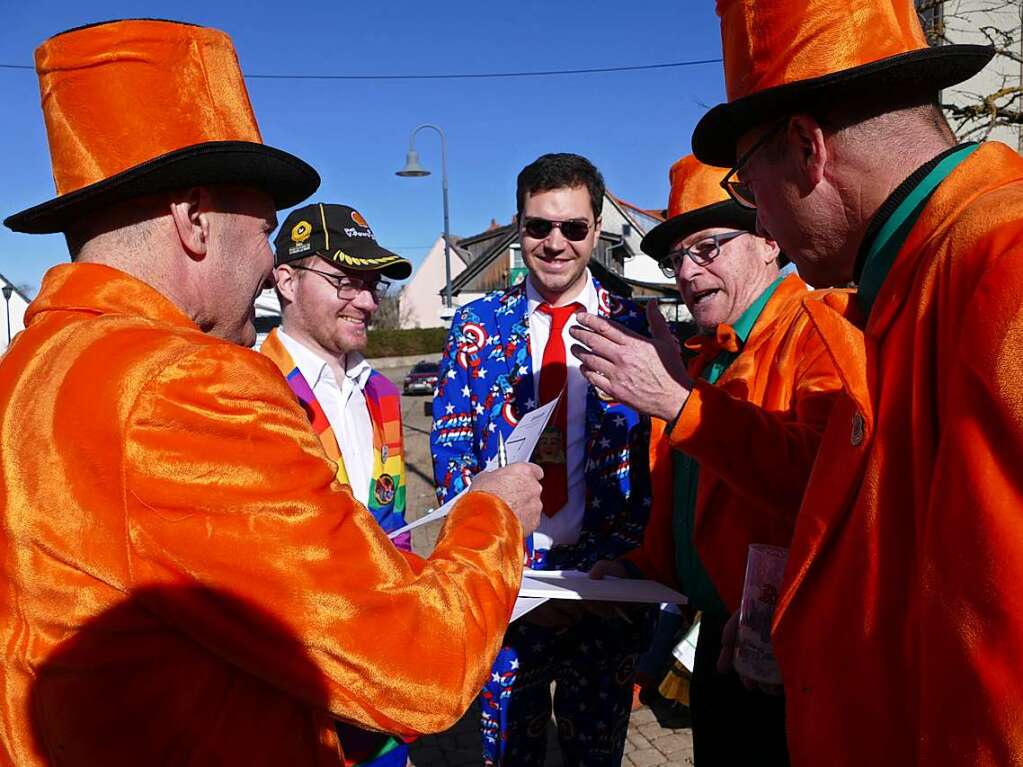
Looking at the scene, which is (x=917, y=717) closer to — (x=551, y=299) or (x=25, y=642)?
(x=25, y=642)

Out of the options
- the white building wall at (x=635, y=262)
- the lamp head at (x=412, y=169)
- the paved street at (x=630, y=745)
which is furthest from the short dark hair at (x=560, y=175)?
the white building wall at (x=635, y=262)

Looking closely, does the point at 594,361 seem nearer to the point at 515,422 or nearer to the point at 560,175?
the point at 515,422

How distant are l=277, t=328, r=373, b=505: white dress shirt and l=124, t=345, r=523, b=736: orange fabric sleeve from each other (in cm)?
162

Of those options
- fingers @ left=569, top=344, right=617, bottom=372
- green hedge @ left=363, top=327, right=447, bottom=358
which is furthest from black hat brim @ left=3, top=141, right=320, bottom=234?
green hedge @ left=363, top=327, right=447, bottom=358

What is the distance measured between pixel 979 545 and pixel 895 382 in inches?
13.5

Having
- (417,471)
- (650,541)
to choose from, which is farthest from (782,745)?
(417,471)

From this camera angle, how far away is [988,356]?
1.06m

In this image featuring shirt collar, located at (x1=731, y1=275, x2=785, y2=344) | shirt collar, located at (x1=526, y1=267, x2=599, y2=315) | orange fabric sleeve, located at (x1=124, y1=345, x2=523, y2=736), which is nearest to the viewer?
orange fabric sleeve, located at (x1=124, y1=345, x2=523, y2=736)

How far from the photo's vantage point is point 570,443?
10.5ft

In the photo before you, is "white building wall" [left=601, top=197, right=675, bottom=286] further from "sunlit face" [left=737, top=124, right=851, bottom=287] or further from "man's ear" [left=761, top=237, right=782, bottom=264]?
"sunlit face" [left=737, top=124, right=851, bottom=287]

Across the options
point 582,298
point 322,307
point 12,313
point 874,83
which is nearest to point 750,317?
point 582,298

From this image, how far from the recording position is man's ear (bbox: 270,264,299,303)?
324cm

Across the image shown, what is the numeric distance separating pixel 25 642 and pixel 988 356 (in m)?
1.56

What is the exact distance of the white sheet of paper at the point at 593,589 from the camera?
7.81 ft
